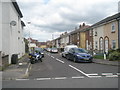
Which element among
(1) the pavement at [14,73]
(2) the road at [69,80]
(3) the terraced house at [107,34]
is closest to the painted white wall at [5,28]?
(1) the pavement at [14,73]

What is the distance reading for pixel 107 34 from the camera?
2708cm

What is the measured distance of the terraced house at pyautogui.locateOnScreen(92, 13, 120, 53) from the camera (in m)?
24.4

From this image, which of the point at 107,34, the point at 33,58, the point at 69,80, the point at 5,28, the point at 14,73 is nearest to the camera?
the point at 69,80

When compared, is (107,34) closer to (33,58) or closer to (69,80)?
(33,58)

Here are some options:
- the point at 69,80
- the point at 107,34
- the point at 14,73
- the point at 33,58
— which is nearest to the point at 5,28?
the point at 33,58

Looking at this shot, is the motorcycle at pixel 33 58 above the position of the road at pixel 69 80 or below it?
above

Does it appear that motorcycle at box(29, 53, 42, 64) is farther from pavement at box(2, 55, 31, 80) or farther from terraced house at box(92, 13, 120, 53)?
terraced house at box(92, 13, 120, 53)

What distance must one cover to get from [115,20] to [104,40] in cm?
449

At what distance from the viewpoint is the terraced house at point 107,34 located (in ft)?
79.9

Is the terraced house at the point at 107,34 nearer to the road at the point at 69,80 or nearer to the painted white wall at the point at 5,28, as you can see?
the road at the point at 69,80

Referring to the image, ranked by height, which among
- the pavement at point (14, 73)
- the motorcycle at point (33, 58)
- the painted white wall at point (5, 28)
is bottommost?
the pavement at point (14, 73)

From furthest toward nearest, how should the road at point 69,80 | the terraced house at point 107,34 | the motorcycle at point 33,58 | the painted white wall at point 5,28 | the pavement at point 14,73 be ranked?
the terraced house at point 107,34 < the motorcycle at point 33,58 < the painted white wall at point 5,28 < the pavement at point 14,73 < the road at point 69,80

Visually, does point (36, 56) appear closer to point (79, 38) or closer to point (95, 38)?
point (95, 38)

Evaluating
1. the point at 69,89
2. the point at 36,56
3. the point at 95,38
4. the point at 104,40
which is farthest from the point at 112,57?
the point at 95,38
